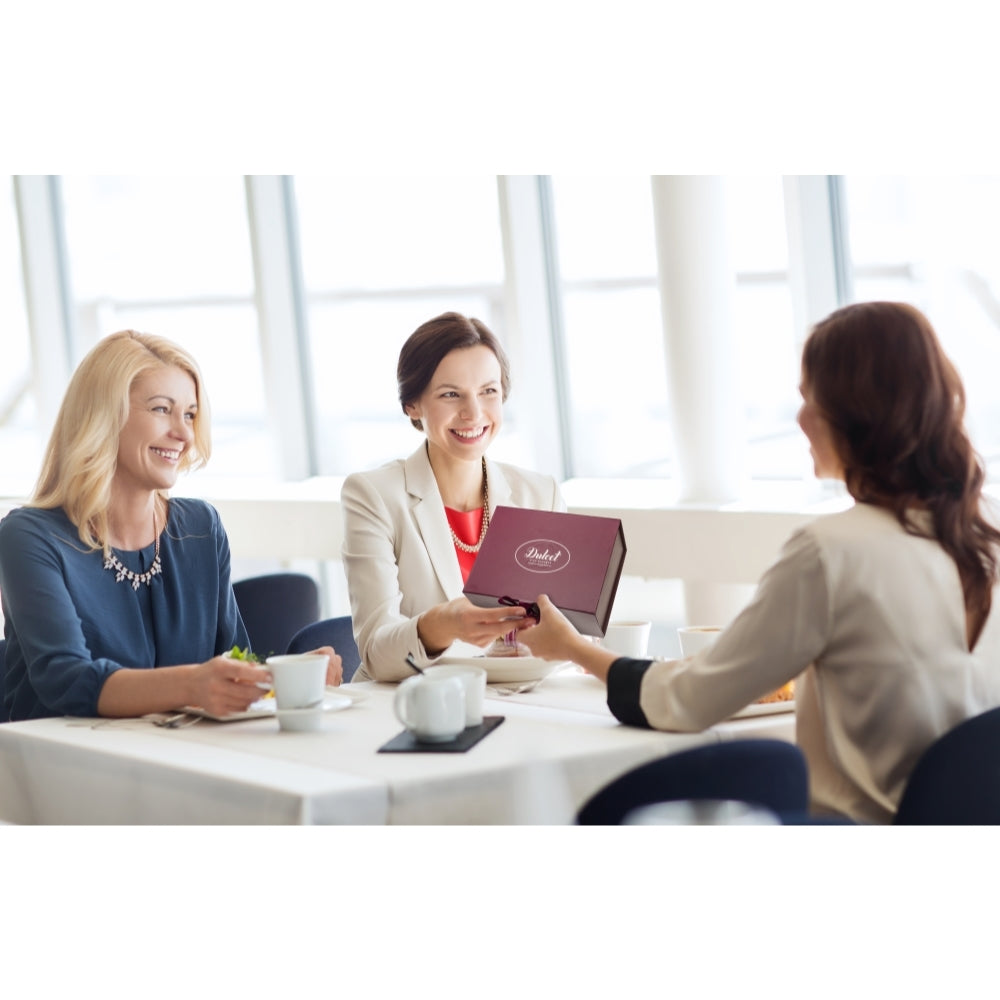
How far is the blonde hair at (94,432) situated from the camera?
250 centimetres

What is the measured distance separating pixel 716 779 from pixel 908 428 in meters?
0.59

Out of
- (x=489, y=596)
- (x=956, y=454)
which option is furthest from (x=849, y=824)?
(x=489, y=596)

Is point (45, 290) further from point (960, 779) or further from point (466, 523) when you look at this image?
point (960, 779)

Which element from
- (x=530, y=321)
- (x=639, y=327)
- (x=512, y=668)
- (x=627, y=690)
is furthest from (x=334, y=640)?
(x=639, y=327)

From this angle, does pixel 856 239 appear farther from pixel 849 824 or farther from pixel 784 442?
pixel 849 824

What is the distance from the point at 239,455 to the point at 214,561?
365 centimetres

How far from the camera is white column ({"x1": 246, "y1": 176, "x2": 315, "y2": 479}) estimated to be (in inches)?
223

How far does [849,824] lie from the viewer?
1877 mm

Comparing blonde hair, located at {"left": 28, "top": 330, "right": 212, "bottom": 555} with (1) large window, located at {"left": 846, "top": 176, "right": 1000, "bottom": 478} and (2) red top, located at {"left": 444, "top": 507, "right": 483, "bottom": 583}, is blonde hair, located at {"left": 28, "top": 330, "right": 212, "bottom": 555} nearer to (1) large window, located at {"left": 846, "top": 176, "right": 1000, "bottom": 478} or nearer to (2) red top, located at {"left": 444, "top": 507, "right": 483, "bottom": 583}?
(2) red top, located at {"left": 444, "top": 507, "right": 483, "bottom": 583}

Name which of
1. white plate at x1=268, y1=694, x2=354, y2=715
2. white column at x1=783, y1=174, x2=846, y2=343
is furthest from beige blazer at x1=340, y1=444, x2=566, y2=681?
white column at x1=783, y1=174, x2=846, y2=343

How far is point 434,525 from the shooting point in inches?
117

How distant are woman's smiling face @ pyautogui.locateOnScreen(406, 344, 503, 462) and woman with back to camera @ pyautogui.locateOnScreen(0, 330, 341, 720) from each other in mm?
620

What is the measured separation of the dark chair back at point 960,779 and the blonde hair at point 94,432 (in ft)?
5.21

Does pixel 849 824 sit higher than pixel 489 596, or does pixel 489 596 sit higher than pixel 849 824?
pixel 489 596
